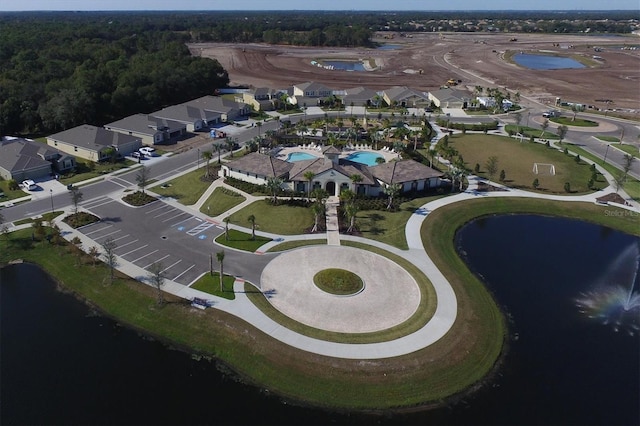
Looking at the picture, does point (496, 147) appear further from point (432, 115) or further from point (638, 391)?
point (638, 391)

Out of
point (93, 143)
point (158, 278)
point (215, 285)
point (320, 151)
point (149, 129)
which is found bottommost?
point (215, 285)

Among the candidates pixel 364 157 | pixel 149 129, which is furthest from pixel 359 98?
pixel 149 129

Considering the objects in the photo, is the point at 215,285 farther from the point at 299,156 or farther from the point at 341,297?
the point at 299,156

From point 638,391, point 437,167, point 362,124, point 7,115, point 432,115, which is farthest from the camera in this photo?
point 432,115

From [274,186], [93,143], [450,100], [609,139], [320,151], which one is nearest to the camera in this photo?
[274,186]

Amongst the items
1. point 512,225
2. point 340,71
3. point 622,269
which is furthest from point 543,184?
point 340,71

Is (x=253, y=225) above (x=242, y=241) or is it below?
above

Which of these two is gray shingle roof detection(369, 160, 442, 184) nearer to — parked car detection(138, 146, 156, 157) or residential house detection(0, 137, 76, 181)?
parked car detection(138, 146, 156, 157)

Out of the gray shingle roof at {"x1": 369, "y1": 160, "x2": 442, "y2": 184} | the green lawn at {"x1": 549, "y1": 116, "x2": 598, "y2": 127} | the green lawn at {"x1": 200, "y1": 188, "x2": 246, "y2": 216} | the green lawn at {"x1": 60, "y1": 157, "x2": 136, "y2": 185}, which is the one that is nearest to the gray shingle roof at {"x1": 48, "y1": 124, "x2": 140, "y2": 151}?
the green lawn at {"x1": 60, "y1": 157, "x2": 136, "y2": 185}
